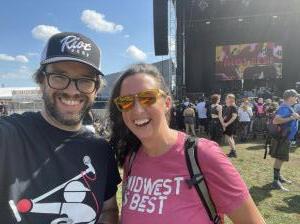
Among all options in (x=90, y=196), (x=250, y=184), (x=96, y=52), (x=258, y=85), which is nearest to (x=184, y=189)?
(x=90, y=196)

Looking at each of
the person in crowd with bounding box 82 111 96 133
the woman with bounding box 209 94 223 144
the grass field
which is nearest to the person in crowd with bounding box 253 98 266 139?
the grass field

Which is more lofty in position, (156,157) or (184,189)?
(156,157)

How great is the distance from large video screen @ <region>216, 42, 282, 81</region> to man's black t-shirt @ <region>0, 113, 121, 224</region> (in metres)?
22.8

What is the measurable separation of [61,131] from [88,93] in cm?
22

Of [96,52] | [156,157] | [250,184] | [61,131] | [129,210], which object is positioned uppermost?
[96,52]

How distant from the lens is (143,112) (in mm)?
1761

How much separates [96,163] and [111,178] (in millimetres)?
145

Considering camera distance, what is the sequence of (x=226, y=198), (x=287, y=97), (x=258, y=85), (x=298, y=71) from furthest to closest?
(x=258, y=85) → (x=298, y=71) → (x=287, y=97) → (x=226, y=198)

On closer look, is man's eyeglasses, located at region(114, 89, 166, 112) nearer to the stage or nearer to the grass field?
the grass field

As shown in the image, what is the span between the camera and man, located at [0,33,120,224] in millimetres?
1419

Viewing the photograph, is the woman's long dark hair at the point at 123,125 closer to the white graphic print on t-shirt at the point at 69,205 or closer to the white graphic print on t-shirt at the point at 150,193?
the white graphic print on t-shirt at the point at 150,193

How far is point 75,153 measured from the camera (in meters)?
1.60

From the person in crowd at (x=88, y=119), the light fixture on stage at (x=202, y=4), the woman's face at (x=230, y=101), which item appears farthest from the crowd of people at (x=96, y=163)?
the light fixture on stage at (x=202, y=4)

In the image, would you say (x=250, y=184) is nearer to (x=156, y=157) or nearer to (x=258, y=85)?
(x=156, y=157)
